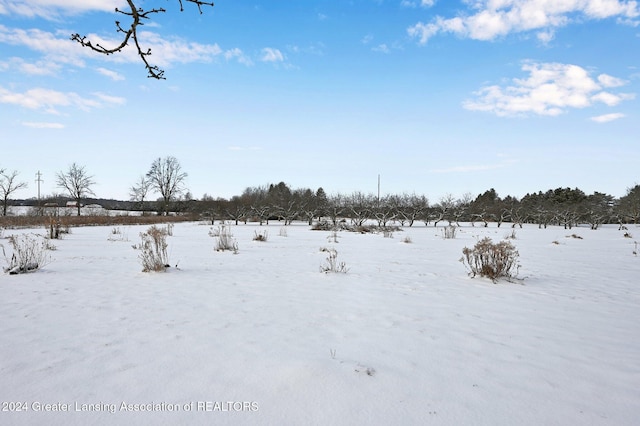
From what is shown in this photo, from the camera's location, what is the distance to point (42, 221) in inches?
988

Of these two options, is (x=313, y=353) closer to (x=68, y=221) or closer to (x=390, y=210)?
(x=68, y=221)

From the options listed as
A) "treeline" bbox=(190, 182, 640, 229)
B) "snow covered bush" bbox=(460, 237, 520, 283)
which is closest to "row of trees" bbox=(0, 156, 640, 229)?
"treeline" bbox=(190, 182, 640, 229)

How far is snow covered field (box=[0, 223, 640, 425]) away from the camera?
214cm

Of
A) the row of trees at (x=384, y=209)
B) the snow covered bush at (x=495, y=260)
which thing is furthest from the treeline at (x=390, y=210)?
the snow covered bush at (x=495, y=260)

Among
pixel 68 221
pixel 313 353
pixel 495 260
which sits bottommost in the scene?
pixel 313 353

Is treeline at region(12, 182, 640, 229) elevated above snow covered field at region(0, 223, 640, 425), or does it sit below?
above

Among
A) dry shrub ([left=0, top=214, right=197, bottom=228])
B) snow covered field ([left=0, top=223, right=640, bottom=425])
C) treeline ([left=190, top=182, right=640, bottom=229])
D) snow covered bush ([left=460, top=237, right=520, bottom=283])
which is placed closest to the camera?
snow covered field ([left=0, top=223, right=640, bottom=425])

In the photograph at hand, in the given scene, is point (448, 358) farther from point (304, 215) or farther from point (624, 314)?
point (304, 215)

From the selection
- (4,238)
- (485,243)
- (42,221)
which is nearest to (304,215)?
(42,221)

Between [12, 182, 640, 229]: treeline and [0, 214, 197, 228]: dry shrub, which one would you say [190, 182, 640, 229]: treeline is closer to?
[12, 182, 640, 229]: treeline

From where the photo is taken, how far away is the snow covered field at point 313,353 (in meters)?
2.14

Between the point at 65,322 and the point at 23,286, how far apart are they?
248cm

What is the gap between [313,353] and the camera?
117 inches

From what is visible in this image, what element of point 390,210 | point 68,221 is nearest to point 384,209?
point 390,210
